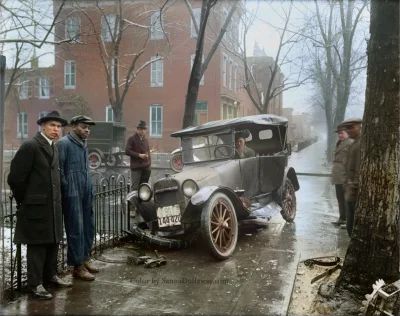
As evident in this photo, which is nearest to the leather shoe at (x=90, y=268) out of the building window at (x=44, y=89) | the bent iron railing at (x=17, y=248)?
the bent iron railing at (x=17, y=248)

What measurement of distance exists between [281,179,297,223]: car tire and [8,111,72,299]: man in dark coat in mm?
4865

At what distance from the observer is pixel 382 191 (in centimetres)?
365

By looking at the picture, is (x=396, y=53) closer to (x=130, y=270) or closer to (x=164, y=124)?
(x=130, y=270)

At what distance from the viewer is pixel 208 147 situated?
7148 mm

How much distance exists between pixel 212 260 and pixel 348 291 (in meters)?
1.92

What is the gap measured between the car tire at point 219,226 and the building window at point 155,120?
2399 centimetres

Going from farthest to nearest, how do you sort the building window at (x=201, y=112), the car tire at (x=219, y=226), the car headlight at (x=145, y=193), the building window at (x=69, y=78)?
1. the building window at (x=69, y=78)
2. the building window at (x=201, y=112)
3. the car headlight at (x=145, y=193)
4. the car tire at (x=219, y=226)

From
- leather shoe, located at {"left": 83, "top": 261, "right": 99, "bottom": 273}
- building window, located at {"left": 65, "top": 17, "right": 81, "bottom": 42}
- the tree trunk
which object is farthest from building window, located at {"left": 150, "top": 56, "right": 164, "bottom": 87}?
A: the tree trunk

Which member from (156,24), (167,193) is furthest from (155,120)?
(167,193)

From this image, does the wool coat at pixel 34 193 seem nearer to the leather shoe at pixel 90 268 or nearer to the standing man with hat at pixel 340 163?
the leather shoe at pixel 90 268

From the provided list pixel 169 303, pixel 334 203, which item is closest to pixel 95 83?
pixel 334 203

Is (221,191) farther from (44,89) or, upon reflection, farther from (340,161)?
(44,89)

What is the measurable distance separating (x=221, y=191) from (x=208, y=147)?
5.41 ft

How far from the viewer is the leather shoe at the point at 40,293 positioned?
12.5 ft
